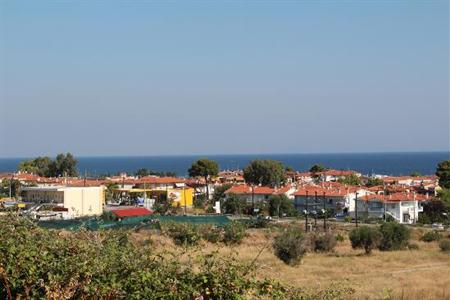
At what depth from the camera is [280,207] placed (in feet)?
163

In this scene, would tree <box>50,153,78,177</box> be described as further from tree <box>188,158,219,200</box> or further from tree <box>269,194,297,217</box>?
tree <box>269,194,297,217</box>

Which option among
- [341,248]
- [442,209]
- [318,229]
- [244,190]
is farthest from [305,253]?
[244,190]

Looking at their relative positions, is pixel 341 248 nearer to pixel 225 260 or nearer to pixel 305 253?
pixel 305 253

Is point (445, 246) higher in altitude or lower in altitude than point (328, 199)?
lower

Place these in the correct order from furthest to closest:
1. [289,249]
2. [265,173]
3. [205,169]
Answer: [205,169] < [265,173] < [289,249]

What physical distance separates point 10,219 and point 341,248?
2757 centimetres

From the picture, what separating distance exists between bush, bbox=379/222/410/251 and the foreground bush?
28.2 meters

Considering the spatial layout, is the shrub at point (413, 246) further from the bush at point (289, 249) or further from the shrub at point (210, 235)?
the shrub at point (210, 235)


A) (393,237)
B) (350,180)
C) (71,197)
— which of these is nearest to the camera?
(393,237)

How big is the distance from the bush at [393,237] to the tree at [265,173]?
104ft

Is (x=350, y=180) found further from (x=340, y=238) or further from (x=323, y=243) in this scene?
(x=323, y=243)

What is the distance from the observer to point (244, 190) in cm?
5681

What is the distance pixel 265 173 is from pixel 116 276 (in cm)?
6051

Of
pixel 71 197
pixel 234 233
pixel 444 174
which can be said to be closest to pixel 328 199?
pixel 444 174
